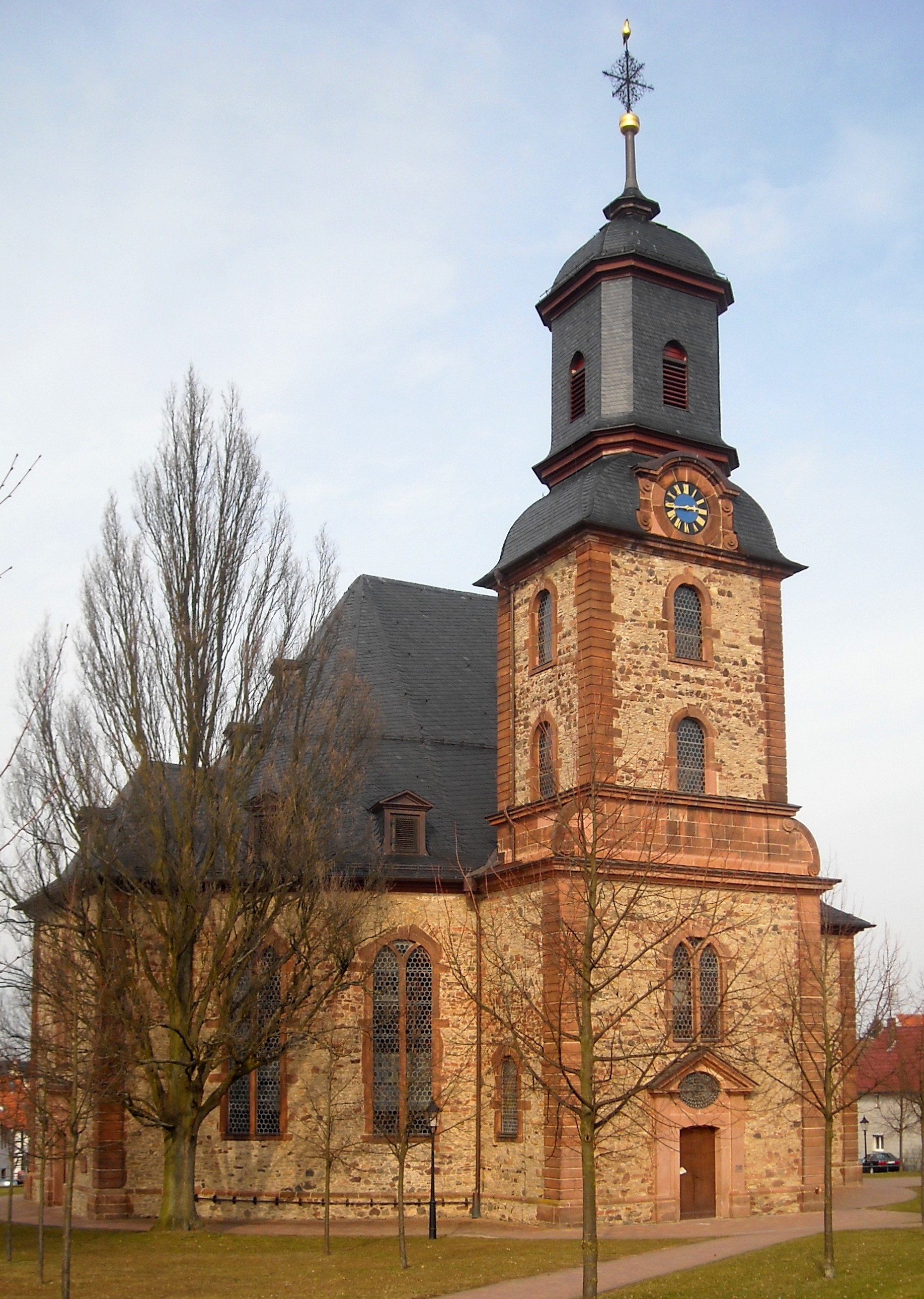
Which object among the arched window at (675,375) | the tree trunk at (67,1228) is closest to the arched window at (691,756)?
the arched window at (675,375)

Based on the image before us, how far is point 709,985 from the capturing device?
2488 cm

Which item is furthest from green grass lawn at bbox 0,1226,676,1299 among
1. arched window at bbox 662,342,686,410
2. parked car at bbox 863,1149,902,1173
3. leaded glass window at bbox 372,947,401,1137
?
parked car at bbox 863,1149,902,1173

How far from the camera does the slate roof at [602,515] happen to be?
2595 centimetres

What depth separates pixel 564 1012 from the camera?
23.3 meters

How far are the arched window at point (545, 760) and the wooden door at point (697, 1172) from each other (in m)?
6.46

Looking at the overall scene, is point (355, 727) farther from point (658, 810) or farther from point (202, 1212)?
point (202, 1212)

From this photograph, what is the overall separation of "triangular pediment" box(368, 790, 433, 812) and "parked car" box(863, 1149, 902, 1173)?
2648 centimetres

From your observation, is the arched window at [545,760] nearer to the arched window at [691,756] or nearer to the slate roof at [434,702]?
the slate roof at [434,702]

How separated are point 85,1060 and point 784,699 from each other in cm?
1506

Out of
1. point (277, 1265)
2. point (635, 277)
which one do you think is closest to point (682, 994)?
point (277, 1265)

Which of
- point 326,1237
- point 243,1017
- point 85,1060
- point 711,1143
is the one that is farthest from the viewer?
point 711,1143

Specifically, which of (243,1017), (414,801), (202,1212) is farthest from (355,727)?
(202,1212)

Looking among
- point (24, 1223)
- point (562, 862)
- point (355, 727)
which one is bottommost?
point (24, 1223)

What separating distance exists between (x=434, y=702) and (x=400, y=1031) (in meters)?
7.71
